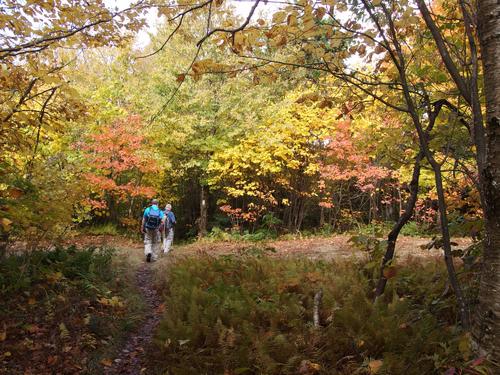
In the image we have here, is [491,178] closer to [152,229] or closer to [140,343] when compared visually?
[140,343]

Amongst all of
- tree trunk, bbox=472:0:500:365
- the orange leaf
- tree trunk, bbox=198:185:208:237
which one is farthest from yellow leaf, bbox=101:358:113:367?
tree trunk, bbox=198:185:208:237

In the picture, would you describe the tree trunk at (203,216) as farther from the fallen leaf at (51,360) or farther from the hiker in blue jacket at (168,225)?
the fallen leaf at (51,360)

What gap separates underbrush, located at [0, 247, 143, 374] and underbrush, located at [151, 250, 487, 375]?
935 millimetres

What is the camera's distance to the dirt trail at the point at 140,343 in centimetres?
524

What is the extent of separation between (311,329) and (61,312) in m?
3.93

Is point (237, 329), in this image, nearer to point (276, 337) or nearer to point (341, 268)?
point (276, 337)

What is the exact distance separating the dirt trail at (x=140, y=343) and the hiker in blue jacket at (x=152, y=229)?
254 cm

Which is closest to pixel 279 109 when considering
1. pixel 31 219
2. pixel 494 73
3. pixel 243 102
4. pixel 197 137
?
pixel 243 102

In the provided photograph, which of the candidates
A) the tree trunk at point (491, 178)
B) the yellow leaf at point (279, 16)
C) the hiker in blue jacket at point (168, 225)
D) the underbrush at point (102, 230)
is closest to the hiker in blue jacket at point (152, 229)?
the hiker in blue jacket at point (168, 225)

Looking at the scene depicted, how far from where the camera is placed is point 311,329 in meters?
4.95

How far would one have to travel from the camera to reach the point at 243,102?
17062 mm

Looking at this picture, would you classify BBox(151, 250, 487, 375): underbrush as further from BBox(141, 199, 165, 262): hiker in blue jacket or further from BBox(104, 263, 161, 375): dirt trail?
BBox(141, 199, 165, 262): hiker in blue jacket

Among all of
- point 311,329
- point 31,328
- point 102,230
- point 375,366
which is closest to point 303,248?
point 311,329

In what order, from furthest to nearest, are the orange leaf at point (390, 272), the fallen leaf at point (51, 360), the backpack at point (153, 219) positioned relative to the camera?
the backpack at point (153, 219) → the fallen leaf at point (51, 360) → the orange leaf at point (390, 272)
